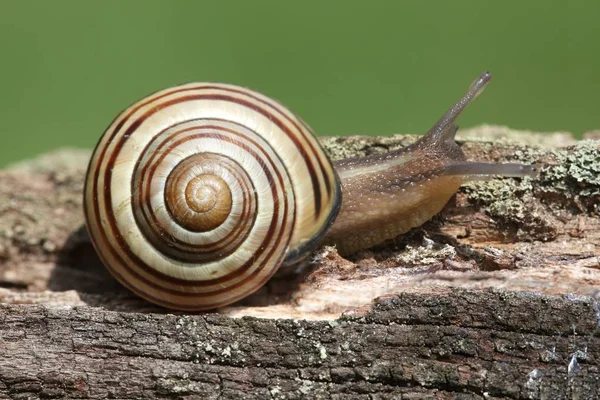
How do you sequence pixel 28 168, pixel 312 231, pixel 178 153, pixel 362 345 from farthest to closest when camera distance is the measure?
pixel 28 168
pixel 312 231
pixel 178 153
pixel 362 345

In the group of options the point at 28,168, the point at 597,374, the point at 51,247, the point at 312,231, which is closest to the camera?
the point at 597,374

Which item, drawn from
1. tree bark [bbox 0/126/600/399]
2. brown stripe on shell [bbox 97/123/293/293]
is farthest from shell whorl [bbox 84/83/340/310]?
tree bark [bbox 0/126/600/399]

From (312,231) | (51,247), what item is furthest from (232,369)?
(51,247)

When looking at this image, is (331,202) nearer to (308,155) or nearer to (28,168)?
(308,155)

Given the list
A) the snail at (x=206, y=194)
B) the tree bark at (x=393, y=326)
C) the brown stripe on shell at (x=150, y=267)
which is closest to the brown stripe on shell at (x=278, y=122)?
the snail at (x=206, y=194)

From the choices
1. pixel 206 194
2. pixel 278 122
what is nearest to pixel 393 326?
pixel 206 194

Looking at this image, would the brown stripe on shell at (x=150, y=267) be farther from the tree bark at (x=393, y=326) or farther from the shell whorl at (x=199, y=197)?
the tree bark at (x=393, y=326)

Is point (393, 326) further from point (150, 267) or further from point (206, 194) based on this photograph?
point (150, 267)
